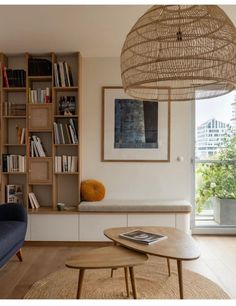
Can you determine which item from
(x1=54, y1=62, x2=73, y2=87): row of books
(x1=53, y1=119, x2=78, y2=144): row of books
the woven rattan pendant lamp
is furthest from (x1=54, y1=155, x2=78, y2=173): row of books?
the woven rattan pendant lamp

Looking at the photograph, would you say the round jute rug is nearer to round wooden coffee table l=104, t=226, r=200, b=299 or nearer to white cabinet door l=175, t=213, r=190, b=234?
round wooden coffee table l=104, t=226, r=200, b=299

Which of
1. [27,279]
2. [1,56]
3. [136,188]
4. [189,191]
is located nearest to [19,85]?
[1,56]

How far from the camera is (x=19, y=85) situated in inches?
156

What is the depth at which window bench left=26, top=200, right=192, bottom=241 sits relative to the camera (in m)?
3.66

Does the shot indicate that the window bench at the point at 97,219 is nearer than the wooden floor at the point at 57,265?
No

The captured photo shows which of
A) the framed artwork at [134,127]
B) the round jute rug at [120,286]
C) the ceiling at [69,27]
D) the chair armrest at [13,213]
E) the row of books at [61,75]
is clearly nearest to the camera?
the round jute rug at [120,286]

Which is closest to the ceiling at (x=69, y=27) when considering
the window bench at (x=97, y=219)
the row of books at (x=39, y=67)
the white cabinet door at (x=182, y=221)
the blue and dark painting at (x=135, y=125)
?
the row of books at (x=39, y=67)

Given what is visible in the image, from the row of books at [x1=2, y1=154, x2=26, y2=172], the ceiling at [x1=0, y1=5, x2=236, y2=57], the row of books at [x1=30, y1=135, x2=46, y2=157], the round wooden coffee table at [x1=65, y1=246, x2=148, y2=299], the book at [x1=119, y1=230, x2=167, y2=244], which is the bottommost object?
the round wooden coffee table at [x1=65, y1=246, x2=148, y2=299]

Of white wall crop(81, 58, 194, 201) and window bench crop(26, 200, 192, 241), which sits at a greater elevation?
white wall crop(81, 58, 194, 201)

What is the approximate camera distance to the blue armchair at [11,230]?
2.54 metres

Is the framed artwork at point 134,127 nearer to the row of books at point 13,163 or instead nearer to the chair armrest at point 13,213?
the row of books at point 13,163

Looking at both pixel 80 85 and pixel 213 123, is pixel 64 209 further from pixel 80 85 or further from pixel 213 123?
pixel 213 123

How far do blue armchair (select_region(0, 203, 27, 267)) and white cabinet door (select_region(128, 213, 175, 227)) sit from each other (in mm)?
1341

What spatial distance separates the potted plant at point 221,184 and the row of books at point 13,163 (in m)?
2.56
